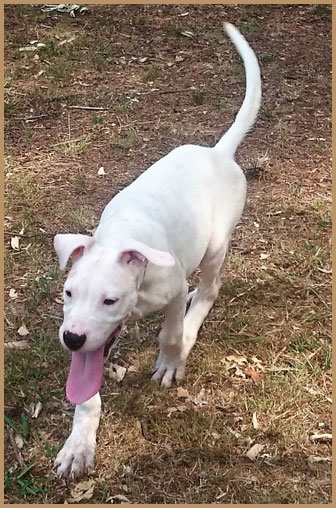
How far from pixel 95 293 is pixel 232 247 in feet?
6.82

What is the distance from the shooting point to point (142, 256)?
2762mm

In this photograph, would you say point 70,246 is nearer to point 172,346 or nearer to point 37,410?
point 172,346

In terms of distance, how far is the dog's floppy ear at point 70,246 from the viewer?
2.76 m

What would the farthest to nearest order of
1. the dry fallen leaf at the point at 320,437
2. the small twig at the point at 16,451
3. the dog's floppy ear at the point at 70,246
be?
1. the dry fallen leaf at the point at 320,437
2. the small twig at the point at 16,451
3. the dog's floppy ear at the point at 70,246

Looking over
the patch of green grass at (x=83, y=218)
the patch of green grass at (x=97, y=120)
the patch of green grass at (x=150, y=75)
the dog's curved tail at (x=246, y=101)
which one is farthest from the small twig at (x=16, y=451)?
the patch of green grass at (x=150, y=75)

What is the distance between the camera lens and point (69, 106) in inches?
244

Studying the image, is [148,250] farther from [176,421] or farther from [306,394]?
[306,394]

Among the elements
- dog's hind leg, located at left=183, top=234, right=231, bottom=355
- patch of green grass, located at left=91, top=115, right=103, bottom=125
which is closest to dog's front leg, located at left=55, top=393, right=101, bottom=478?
dog's hind leg, located at left=183, top=234, right=231, bottom=355

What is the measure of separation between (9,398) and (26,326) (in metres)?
0.53

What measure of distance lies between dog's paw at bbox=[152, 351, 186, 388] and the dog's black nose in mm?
1042

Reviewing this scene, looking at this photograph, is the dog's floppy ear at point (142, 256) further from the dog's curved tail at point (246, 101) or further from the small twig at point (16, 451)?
the dog's curved tail at point (246, 101)

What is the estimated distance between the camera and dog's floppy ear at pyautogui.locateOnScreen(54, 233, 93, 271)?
9.05 feet

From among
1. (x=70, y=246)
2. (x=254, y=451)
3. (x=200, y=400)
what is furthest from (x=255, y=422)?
(x=70, y=246)

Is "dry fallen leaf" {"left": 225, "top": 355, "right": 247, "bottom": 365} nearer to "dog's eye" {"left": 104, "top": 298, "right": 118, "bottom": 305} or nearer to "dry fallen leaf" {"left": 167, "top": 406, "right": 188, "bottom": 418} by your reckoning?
"dry fallen leaf" {"left": 167, "top": 406, "right": 188, "bottom": 418}
